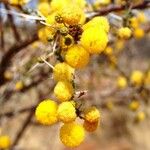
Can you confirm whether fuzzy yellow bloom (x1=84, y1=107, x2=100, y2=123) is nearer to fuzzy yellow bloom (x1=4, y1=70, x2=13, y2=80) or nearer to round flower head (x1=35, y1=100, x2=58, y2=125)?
round flower head (x1=35, y1=100, x2=58, y2=125)

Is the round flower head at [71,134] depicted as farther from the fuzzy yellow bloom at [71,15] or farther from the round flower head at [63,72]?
the fuzzy yellow bloom at [71,15]

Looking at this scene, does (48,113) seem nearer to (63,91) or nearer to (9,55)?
(63,91)

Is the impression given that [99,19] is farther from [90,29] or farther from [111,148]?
[111,148]

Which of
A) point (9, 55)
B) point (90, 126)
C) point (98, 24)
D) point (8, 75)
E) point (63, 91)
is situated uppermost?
point (98, 24)

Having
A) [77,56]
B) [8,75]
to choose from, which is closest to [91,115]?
[77,56]

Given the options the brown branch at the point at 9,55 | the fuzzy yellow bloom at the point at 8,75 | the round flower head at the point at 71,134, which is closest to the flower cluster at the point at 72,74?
the round flower head at the point at 71,134
